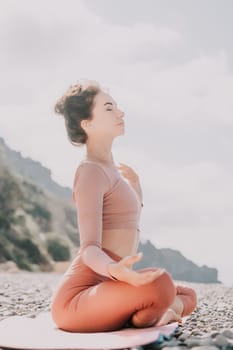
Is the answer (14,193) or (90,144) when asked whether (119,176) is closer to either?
(90,144)

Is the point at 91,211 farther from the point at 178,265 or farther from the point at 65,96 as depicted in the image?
the point at 178,265

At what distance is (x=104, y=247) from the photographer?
418 cm

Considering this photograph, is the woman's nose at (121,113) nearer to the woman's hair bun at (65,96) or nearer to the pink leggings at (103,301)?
the woman's hair bun at (65,96)

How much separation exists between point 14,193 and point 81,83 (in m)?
28.5

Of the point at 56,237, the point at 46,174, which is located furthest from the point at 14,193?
the point at 46,174

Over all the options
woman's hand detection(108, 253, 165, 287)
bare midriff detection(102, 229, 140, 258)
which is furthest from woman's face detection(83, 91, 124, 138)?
woman's hand detection(108, 253, 165, 287)

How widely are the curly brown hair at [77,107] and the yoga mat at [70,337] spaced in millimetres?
1394

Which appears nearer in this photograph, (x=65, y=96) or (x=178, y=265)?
(x=65, y=96)

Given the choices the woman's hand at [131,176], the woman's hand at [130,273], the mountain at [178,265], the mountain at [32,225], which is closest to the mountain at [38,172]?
the mountain at [178,265]

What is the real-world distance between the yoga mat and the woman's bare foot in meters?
0.05

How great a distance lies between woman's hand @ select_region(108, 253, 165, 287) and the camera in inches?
142

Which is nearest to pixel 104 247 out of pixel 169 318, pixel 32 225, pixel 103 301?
pixel 103 301

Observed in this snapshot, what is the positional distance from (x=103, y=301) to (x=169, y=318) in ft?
1.78

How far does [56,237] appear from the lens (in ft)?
103
